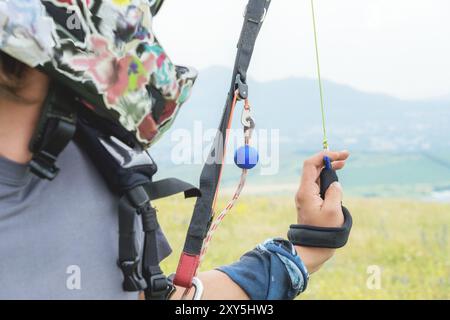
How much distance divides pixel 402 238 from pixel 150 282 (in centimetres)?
442

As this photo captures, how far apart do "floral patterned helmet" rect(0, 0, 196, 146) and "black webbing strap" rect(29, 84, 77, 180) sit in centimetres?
3

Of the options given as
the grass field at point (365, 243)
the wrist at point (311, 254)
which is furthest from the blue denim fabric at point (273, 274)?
the grass field at point (365, 243)

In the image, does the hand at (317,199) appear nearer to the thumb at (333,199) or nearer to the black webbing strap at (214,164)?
the thumb at (333,199)

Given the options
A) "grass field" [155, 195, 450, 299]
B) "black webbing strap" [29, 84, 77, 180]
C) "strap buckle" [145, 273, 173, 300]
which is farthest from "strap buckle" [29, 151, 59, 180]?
"grass field" [155, 195, 450, 299]

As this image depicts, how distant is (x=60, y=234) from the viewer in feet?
3.57

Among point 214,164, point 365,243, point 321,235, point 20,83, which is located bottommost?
point 365,243

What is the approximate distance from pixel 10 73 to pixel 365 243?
4.44m

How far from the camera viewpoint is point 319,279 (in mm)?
4406

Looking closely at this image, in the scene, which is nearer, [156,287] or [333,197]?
[156,287]

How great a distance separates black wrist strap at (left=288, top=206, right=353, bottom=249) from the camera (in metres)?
1.41

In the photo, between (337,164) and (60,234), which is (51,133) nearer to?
(60,234)

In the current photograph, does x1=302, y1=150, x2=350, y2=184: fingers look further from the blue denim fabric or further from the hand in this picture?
the blue denim fabric

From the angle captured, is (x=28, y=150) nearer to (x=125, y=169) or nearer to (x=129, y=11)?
(x=125, y=169)

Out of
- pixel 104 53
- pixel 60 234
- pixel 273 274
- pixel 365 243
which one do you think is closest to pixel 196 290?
pixel 273 274
